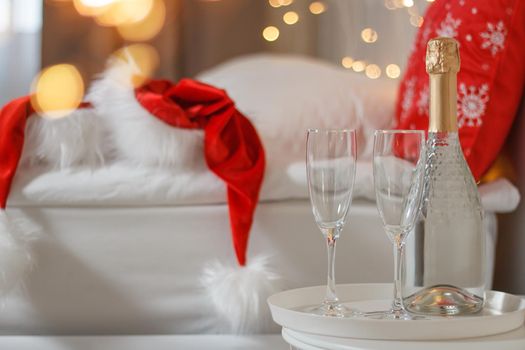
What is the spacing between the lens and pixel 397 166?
0.93m

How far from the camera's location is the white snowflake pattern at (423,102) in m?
1.64

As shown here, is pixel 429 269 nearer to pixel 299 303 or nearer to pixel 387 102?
pixel 299 303

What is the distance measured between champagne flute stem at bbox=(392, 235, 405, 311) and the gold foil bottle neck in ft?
0.70

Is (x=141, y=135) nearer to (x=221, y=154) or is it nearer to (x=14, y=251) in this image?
(x=221, y=154)

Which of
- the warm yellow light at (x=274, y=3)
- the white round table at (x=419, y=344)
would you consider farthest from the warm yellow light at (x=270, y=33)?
the white round table at (x=419, y=344)

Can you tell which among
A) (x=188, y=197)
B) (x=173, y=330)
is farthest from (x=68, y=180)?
(x=173, y=330)

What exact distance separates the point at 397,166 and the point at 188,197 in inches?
25.8

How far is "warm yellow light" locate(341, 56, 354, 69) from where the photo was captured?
3406mm

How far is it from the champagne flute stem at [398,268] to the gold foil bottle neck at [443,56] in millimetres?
215

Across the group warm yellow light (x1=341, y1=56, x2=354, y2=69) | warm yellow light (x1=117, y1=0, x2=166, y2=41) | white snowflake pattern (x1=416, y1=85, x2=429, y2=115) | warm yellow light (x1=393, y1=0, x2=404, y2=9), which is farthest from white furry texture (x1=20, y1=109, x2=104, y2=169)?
warm yellow light (x1=117, y1=0, x2=166, y2=41)

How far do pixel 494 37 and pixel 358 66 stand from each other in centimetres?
185

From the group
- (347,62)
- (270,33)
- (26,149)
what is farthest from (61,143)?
(270,33)

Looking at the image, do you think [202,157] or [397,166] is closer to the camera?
[397,166]

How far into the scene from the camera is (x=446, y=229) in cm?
97
